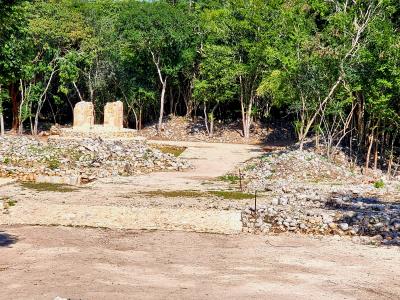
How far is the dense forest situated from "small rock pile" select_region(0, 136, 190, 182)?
7.89 metres

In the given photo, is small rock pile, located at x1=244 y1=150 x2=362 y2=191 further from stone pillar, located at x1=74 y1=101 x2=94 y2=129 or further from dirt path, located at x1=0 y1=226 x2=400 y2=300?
stone pillar, located at x1=74 y1=101 x2=94 y2=129

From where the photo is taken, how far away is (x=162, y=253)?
13.6 m

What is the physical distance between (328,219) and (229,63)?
3042cm

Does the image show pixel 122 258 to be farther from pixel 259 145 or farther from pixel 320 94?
pixel 259 145

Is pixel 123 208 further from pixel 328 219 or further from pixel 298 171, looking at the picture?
pixel 298 171

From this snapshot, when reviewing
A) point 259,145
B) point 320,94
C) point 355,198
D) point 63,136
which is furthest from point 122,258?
point 259,145

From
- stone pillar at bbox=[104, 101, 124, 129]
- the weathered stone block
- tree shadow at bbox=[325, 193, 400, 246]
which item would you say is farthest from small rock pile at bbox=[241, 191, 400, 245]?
stone pillar at bbox=[104, 101, 124, 129]

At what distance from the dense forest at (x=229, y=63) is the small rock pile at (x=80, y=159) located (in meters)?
7.89

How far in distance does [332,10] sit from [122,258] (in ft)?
93.4

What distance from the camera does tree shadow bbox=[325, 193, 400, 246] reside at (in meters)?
15.8

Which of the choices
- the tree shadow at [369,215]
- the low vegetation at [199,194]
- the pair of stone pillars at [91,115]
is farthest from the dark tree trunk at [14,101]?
the tree shadow at [369,215]

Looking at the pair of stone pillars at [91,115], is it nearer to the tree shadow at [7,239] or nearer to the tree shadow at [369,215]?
the tree shadow at [369,215]

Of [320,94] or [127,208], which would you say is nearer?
[127,208]

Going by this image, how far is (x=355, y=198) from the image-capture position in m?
20.3
